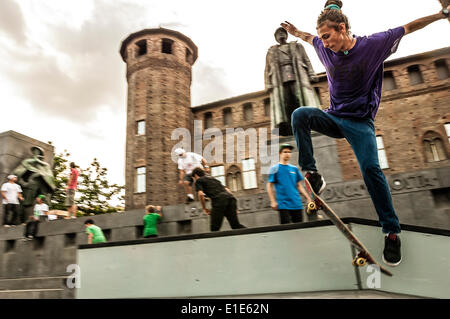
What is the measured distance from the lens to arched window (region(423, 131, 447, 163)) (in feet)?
67.6

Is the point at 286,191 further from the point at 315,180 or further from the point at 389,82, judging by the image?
the point at 389,82

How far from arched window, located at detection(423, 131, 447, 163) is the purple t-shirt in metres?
21.0

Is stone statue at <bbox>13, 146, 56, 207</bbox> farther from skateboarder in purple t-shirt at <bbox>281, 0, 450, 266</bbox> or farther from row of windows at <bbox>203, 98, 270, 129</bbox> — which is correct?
row of windows at <bbox>203, 98, 270, 129</bbox>

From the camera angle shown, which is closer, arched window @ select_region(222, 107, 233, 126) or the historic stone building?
the historic stone building

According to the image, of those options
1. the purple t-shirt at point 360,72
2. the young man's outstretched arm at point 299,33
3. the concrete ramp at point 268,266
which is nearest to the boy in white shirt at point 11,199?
the concrete ramp at point 268,266

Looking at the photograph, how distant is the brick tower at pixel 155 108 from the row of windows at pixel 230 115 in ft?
4.60

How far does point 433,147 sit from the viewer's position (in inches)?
829

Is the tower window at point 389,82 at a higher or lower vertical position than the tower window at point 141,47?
lower

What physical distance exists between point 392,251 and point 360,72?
1669 millimetres

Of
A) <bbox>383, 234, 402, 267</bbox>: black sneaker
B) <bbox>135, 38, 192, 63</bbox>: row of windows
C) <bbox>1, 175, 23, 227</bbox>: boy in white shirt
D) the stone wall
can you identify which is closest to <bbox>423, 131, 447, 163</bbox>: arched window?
the stone wall

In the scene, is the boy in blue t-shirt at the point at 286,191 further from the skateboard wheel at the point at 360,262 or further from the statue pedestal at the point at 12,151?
the statue pedestal at the point at 12,151

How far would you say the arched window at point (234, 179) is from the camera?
2448cm

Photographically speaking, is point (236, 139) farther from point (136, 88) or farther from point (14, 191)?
point (14, 191)
